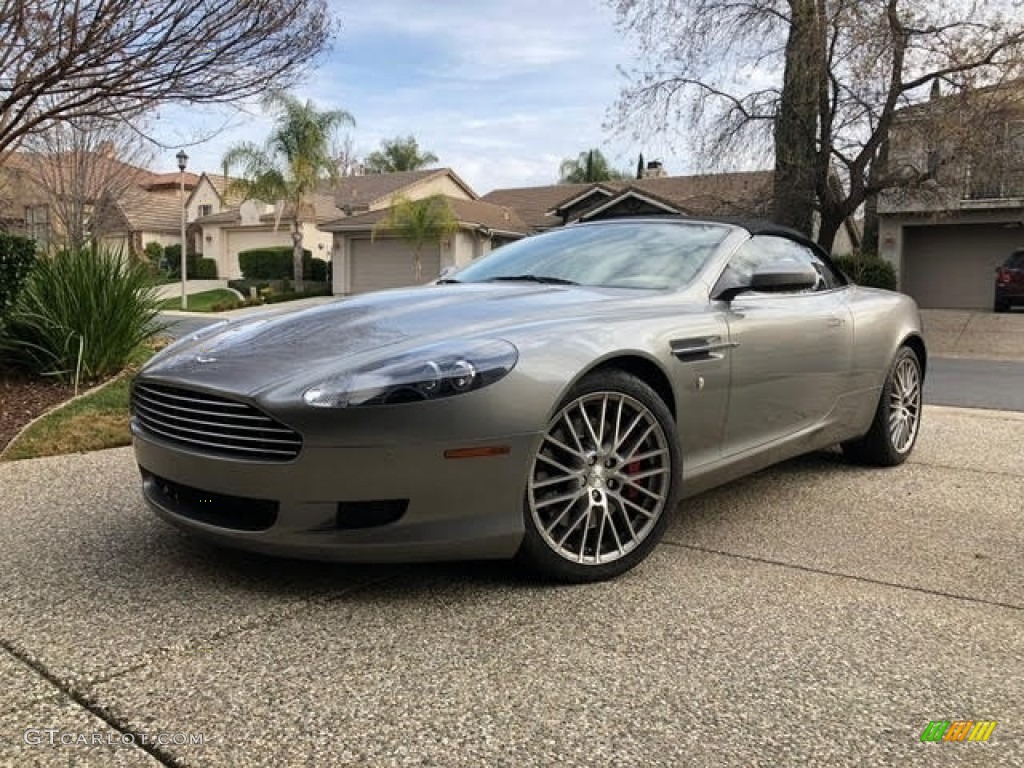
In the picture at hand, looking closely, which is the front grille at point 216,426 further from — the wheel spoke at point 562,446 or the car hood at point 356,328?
the wheel spoke at point 562,446

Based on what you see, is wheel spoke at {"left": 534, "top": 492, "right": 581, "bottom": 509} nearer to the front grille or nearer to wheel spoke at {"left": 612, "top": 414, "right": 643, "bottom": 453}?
wheel spoke at {"left": 612, "top": 414, "right": 643, "bottom": 453}

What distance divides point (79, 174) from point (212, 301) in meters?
8.57

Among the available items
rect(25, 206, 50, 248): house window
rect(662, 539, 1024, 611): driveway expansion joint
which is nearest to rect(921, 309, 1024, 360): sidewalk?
rect(662, 539, 1024, 611): driveway expansion joint

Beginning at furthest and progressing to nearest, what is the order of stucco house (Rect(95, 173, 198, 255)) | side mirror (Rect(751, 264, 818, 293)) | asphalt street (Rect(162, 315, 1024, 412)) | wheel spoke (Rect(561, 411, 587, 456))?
1. stucco house (Rect(95, 173, 198, 255))
2. asphalt street (Rect(162, 315, 1024, 412))
3. side mirror (Rect(751, 264, 818, 293))
4. wheel spoke (Rect(561, 411, 587, 456))

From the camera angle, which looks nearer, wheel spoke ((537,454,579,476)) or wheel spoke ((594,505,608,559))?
wheel spoke ((537,454,579,476))

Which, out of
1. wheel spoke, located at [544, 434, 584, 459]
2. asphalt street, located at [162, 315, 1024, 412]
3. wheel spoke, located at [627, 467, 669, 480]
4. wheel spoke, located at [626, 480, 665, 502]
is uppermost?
wheel spoke, located at [544, 434, 584, 459]

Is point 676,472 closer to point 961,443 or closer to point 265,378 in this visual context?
point 265,378

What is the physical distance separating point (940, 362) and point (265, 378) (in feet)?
46.3

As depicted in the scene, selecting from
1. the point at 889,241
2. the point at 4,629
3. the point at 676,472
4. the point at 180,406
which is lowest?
the point at 4,629

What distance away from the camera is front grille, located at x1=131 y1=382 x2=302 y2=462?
2.78 metres

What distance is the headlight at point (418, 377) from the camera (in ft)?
9.04

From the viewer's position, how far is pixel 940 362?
576 inches

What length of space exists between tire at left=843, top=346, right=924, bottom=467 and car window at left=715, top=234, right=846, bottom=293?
678 mm

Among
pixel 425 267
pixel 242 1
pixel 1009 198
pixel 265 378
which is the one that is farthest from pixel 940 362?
pixel 425 267
